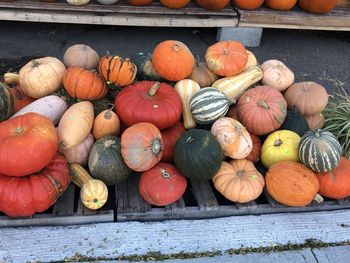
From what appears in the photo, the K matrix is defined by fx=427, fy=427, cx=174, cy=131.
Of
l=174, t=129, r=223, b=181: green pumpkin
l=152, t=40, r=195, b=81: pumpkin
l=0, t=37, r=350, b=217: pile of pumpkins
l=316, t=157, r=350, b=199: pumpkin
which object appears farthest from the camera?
l=152, t=40, r=195, b=81: pumpkin

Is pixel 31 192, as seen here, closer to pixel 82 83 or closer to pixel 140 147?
pixel 140 147

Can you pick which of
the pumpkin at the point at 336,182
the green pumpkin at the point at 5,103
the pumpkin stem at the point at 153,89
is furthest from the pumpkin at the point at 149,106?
the pumpkin at the point at 336,182

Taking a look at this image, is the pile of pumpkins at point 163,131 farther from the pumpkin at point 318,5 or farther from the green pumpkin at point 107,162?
the pumpkin at point 318,5

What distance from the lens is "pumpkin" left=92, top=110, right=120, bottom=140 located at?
2768mm

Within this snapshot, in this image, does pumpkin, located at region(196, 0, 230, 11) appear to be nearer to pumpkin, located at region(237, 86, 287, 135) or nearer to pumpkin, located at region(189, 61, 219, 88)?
pumpkin, located at region(189, 61, 219, 88)

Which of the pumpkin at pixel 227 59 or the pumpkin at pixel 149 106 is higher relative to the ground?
the pumpkin at pixel 227 59

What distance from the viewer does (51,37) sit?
5.21 metres

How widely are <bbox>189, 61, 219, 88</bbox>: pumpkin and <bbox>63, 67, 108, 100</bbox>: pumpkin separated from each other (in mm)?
687

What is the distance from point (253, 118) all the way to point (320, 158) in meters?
0.52

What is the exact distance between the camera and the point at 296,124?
3.04 m

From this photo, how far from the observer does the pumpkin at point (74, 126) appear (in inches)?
105

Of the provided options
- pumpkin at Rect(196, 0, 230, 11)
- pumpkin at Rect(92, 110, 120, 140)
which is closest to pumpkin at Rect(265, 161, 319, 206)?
pumpkin at Rect(92, 110, 120, 140)

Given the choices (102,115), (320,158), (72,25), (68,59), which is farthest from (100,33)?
(320,158)

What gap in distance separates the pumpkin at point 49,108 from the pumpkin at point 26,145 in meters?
0.34
